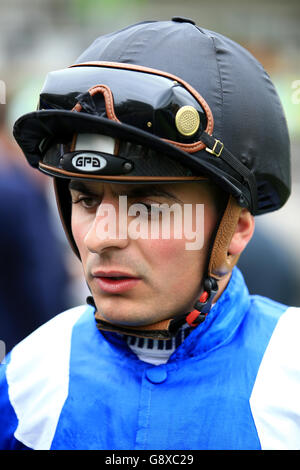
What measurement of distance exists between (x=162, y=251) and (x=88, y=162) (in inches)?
14.8

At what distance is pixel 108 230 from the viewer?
1.94 m

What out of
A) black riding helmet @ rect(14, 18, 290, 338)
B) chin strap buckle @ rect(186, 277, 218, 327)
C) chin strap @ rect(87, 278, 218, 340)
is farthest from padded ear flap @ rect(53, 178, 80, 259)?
chin strap buckle @ rect(186, 277, 218, 327)

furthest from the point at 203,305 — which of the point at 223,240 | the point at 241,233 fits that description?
the point at 241,233

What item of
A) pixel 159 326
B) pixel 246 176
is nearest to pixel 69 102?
pixel 246 176

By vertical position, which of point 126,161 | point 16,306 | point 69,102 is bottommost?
point 16,306

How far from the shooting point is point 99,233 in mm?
1935

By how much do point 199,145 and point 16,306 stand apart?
2.48 m

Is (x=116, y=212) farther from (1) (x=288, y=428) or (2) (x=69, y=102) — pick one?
(1) (x=288, y=428)

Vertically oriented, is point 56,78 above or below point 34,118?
above

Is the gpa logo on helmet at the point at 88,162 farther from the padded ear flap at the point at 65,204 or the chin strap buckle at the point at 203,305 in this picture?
the chin strap buckle at the point at 203,305

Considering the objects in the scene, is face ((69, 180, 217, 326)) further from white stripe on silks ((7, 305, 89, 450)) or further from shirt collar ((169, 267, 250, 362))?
white stripe on silks ((7, 305, 89, 450))

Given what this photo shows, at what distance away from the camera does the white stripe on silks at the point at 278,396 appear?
1.92 meters

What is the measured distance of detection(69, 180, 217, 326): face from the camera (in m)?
1.95

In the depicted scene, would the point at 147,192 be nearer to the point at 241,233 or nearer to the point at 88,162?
the point at 88,162
